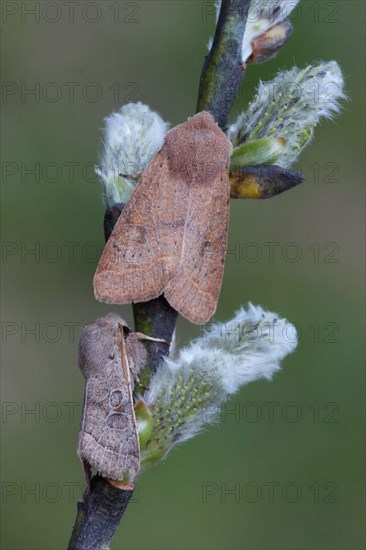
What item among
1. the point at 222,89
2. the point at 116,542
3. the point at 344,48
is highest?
the point at 344,48

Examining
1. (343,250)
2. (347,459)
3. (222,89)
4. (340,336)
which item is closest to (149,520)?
(347,459)

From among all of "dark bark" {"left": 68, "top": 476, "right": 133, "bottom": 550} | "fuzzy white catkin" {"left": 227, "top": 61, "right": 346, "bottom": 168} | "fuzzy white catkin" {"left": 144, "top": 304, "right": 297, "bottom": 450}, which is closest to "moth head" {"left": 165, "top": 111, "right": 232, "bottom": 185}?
"fuzzy white catkin" {"left": 227, "top": 61, "right": 346, "bottom": 168}

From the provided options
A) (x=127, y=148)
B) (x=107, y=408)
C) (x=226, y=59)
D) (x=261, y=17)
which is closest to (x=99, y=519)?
(x=107, y=408)

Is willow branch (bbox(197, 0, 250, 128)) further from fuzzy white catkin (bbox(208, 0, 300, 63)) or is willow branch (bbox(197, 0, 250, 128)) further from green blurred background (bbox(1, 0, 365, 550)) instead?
green blurred background (bbox(1, 0, 365, 550))

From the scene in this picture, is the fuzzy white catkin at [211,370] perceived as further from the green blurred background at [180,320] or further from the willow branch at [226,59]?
the green blurred background at [180,320]

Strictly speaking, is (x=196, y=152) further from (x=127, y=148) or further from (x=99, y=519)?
(x=99, y=519)

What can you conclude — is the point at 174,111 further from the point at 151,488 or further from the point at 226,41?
the point at 226,41
